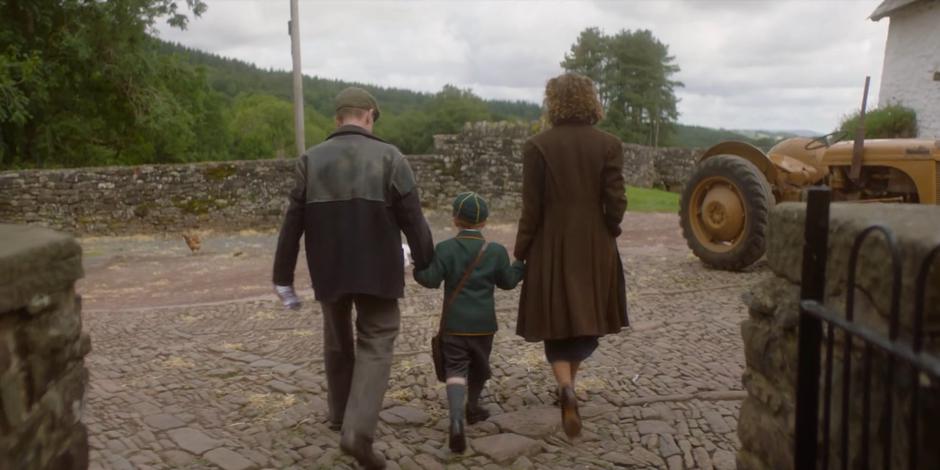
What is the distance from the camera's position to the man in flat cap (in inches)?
138

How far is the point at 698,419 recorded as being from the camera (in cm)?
409

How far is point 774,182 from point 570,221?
604cm

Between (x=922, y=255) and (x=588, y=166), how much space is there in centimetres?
217

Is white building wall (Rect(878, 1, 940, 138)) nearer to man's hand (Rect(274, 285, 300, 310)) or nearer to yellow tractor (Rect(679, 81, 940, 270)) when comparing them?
yellow tractor (Rect(679, 81, 940, 270))

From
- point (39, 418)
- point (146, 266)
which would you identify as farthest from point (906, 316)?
point (146, 266)

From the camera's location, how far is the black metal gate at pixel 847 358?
172cm

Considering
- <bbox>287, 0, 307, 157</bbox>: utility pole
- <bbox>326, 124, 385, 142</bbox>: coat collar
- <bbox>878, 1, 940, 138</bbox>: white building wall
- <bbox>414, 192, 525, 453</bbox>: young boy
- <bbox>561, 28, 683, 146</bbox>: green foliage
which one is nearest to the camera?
<bbox>326, 124, 385, 142</bbox>: coat collar

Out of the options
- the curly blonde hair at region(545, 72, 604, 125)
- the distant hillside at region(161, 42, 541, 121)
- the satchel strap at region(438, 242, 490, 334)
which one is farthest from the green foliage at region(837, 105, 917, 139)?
the distant hillside at region(161, 42, 541, 121)

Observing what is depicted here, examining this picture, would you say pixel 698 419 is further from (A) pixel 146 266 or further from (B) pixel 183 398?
(A) pixel 146 266

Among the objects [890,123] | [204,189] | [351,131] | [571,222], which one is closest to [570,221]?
[571,222]

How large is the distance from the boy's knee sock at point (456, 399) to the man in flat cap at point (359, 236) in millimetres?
363

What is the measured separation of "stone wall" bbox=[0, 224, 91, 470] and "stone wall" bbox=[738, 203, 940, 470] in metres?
2.49

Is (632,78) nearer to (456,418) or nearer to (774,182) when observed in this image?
(774,182)

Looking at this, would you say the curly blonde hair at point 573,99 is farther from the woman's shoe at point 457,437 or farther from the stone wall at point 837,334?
the woman's shoe at point 457,437
